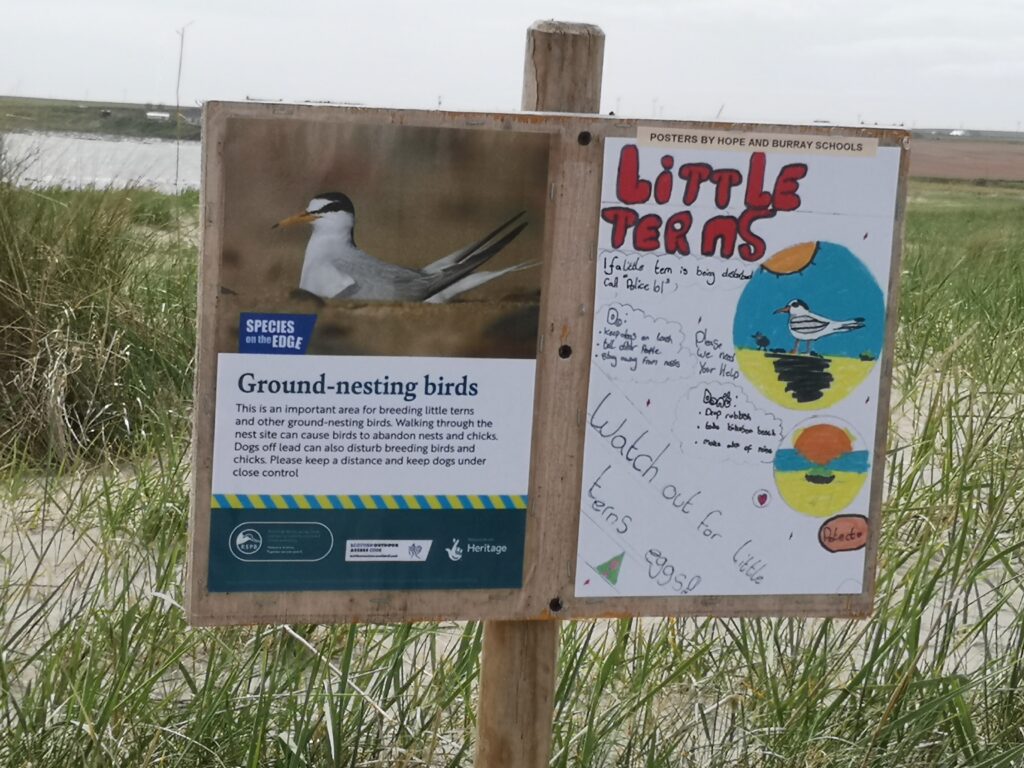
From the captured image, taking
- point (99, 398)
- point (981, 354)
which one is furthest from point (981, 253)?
point (99, 398)

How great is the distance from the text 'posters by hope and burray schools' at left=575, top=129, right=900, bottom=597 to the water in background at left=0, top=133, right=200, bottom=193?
11.2 ft

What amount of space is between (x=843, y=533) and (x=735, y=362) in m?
0.31

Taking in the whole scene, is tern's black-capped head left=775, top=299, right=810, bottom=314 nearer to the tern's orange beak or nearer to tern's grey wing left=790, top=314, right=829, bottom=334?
tern's grey wing left=790, top=314, right=829, bottom=334

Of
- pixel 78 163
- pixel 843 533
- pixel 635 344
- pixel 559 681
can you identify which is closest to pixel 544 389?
pixel 635 344

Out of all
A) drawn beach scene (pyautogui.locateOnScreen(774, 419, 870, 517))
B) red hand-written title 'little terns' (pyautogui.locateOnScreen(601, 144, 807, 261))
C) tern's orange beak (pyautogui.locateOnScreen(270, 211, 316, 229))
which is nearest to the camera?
tern's orange beak (pyautogui.locateOnScreen(270, 211, 316, 229))

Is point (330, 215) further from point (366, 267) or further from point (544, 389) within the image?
point (544, 389)

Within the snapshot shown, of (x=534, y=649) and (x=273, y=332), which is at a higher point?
(x=273, y=332)

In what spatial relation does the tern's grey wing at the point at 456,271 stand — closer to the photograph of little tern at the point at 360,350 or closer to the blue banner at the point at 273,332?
the photograph of little tern at the point at 360,350

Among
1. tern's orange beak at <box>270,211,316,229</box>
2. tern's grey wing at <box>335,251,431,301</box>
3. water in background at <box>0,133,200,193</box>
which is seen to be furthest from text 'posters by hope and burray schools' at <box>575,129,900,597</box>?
water in background at <box>0,133,200,193</box>

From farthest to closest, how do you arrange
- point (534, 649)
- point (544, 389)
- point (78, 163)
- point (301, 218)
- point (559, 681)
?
point (78, 163) < point (559, 681) < point (534, 649) < point (544, 389) < point (301, 218)

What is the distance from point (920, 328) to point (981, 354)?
0.92 meters

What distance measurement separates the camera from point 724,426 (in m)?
1.77

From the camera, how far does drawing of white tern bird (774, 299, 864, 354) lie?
5.84 ft

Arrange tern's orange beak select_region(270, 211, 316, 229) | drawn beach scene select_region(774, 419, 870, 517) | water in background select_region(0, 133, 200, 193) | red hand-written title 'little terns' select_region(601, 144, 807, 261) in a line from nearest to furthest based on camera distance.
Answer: tern's orange beak select_region(270, 211, 316, 229), red hand-written title 'little terns' select_region(601, 144, 807, 261), drawn beach scene select_region(774, 419, 870, 517), water in background select_region(0, 133, 200, 193)
